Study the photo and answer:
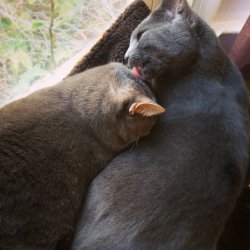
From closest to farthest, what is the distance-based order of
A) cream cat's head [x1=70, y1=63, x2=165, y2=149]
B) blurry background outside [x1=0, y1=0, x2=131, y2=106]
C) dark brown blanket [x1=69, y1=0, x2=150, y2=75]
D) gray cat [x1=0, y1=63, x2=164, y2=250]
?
1. gray cat [x1=0, y1=63, x2=164, y2=250]
2. cream cat's head [x1=70, y1=63, x2=165, y2=149]
3. blurry background outside [x1=0, y1=0, x2=131, y2=106]
4. dark brown blanket [x1=69, y1=0, x2=150, y2=75]

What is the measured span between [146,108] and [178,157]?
15 cm

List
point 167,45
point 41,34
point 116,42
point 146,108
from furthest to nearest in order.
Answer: point 116,42, point 41,34, point 167,45, point 146,108

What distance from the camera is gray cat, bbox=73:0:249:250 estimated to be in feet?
2.96

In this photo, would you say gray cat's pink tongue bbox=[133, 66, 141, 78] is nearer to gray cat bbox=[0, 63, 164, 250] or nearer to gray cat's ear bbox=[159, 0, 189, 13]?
gray cat bbox=[0, 63, 164, 250]

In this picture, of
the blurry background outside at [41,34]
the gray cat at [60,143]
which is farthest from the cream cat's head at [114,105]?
the blurry background outside at [41,34]

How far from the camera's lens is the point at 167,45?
1.10 metres

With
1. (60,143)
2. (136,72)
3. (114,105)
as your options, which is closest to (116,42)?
(136,72)

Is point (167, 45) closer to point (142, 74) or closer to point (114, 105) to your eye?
point (142, 74)

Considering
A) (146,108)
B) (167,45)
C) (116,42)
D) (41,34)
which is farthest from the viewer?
(116,42)

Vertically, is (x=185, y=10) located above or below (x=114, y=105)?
above

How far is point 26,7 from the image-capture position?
1120mm

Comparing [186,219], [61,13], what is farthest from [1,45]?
[186,219]

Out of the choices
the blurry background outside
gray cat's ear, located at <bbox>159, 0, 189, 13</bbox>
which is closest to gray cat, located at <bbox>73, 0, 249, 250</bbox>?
gray cat's ear, located at <bbox>159, 0, 189, 13</bbox>

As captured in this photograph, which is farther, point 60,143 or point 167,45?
point 167,45
